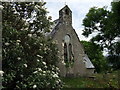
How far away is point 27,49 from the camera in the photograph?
7234 millimetres

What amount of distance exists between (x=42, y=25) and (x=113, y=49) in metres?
13.0

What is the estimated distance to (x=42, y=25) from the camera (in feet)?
26.7

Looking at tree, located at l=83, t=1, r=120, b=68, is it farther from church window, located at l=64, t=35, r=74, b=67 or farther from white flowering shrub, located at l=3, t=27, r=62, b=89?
white flowering shrub, located at l=3, t=27, r=62, b=89

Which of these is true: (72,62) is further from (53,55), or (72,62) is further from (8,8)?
(8,8)

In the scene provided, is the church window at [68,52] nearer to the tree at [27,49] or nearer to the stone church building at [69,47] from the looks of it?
the stone church building at [69,47]

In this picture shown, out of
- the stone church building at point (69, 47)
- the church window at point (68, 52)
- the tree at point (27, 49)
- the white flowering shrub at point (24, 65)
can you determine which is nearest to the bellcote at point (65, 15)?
the stone church building at point (69, 47)

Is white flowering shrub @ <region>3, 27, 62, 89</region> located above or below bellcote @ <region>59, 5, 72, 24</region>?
below

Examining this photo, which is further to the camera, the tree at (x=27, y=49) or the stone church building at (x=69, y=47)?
the stone church building at (x=69, y=47)

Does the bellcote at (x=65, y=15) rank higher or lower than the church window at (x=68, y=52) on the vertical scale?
higher

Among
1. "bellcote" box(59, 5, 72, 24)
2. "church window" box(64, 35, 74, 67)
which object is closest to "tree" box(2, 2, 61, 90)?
"church window" box(64, 35, 74, 67)

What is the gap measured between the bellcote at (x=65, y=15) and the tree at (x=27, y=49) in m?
11.0

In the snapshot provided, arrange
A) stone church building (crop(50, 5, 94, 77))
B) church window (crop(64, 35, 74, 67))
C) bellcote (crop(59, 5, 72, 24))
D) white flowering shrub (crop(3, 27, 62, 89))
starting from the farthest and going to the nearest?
1. bellcote (crop(59, 5, 72, 24))
2. church window (crop(64, 35, 74, 67))
3. stone church building (crop(50, 5, 94, 77))
4. white flowering shrub (crop(3, 27, 62, 89))

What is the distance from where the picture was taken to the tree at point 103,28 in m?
19.3

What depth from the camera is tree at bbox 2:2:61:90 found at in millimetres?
6117
